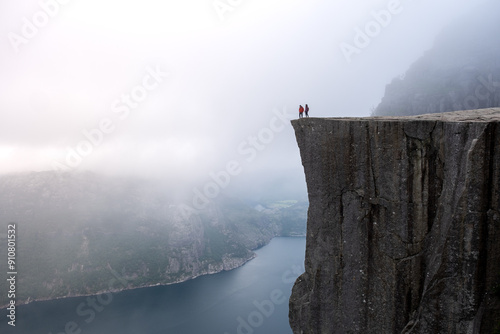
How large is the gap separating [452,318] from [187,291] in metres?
188

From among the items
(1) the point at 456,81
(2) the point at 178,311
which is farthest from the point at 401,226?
(1) the point at 456,81

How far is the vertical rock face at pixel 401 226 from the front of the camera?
1123 centimetres

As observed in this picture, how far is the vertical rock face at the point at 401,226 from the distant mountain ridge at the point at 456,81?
146 m

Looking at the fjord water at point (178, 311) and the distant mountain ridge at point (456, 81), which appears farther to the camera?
the distant mountain ridge at point (456, 81)

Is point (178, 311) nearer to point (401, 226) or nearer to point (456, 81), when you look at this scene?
point (401, 226)

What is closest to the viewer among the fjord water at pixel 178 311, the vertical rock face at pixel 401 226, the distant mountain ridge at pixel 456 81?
the vertical rock face at pixel 401 226

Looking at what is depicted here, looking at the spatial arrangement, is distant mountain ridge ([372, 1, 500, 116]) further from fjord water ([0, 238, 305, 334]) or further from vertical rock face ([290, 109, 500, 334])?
vertical rock face ([290, 109, 500, 334])

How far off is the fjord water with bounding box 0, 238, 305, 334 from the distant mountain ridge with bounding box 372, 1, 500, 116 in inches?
4412

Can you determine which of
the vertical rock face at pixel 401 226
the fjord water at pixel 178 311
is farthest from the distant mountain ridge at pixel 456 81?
the vertical rock face at pixel 401 226

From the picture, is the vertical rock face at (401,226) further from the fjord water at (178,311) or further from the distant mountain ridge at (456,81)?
the distant mountain ridge at (456,81)

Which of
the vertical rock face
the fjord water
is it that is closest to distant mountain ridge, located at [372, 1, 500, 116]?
the fjord water

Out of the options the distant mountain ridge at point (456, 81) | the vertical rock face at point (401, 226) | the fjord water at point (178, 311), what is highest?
the distant mountain ridge at point (456, 81)

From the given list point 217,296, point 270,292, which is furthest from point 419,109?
point 217,296

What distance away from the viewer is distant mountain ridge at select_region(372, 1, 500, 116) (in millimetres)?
141400
